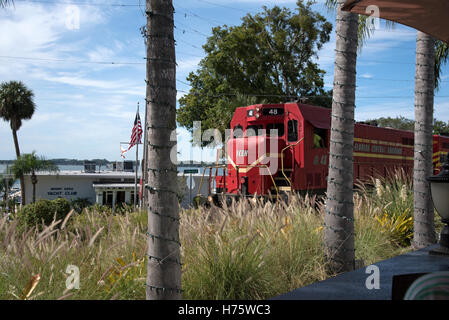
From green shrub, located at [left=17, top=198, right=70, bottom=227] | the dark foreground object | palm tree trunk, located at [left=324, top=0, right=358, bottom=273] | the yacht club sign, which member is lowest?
the yacht club sign

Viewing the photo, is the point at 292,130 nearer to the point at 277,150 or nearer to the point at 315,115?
the point at 277,150

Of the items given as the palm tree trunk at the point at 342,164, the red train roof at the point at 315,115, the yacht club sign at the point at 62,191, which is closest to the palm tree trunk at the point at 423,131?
the palm tree trunk at the point at 342,164

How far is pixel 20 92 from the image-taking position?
34.6 meters

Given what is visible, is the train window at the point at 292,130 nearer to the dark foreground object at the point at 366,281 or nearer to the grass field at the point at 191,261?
the grass field at the point at 191,261

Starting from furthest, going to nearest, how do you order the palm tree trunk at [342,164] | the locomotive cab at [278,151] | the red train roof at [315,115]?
the red train roof at [315,115] < the locomotive cab at [278,151] < the palm tree trunk at [342,164]

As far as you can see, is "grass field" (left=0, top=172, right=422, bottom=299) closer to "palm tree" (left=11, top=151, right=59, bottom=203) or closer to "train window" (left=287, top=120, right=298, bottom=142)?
"train window" (left=287, top=120, right=298, bottom=142)

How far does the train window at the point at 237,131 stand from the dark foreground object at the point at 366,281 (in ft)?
23.6

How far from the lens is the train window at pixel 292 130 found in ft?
36.0

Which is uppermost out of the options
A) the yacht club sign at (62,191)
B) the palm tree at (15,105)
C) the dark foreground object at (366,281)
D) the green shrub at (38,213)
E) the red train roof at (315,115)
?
the palm tree at (15,105)

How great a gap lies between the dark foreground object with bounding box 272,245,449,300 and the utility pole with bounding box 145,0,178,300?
115 centimetres

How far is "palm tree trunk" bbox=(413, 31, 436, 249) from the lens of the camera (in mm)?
6996

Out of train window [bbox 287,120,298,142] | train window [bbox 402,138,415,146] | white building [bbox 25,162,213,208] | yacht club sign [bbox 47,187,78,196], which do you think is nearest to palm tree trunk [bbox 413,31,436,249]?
train window [bbox 287,120,298,142]
